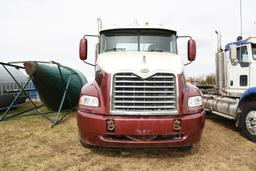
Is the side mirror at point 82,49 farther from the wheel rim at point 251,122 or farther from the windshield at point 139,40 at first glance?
the wheel rim at point 251,122

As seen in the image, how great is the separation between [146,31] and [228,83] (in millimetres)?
3997

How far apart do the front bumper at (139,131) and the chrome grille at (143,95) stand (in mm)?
156

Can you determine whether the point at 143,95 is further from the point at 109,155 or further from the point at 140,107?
the point at 109,155

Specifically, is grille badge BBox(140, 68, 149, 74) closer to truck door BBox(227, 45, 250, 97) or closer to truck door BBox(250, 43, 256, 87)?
truck door BBox(250, 43, 256, 87)

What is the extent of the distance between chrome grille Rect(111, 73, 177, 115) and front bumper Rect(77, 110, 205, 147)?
6.1 inches

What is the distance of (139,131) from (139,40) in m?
2.32

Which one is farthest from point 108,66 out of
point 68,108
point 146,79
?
point 68,108

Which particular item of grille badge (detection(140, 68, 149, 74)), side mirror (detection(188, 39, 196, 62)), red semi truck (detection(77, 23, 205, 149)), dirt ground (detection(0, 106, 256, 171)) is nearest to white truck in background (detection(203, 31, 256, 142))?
dirt ground (detection(0, 106, 256, 171))

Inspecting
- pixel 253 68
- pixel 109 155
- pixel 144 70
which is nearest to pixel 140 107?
pixel 144 70

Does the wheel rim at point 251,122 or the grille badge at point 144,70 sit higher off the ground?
the grille badge at point 144,70

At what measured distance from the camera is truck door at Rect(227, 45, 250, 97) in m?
7.78

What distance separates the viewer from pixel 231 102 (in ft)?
27.4

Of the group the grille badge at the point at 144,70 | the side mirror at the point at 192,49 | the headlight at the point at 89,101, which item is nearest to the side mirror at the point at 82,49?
the headlight at the point at 89,101

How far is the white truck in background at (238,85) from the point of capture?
6.94 meters
